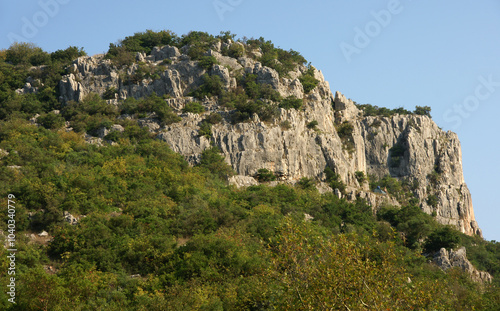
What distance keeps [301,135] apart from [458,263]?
19935 mm

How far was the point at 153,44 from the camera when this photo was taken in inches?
2616

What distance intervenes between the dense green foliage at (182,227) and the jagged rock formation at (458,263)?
1314 millimetres

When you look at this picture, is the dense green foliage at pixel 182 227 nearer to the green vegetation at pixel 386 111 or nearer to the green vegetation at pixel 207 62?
the green vegetation at pixel 207 62

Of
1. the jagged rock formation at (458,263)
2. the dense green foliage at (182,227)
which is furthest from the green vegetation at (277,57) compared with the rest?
the jagged rock formation at (458,263)

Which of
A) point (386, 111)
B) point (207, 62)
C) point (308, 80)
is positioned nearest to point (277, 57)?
point (308, 80)

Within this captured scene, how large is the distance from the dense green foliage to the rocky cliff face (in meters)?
1.22

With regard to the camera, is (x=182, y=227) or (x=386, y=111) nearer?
(x=182, y=227)

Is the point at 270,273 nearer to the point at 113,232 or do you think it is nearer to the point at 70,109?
the point at 113,232

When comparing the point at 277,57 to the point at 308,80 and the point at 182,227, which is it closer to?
the point at 308,80

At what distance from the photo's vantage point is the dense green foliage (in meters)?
17.6

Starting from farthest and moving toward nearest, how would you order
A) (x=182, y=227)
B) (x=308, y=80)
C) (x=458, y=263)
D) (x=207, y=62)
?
(x=308, y=80)
(x=207, y=62)
(x=458, y=263)
(x=182, y=227)

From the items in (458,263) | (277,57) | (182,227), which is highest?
(277,57)

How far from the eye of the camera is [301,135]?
54.1 m

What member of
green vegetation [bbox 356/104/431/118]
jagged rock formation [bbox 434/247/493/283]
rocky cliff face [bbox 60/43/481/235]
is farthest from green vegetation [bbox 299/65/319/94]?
jagged rock formation [bbox 434/247/493/283]
